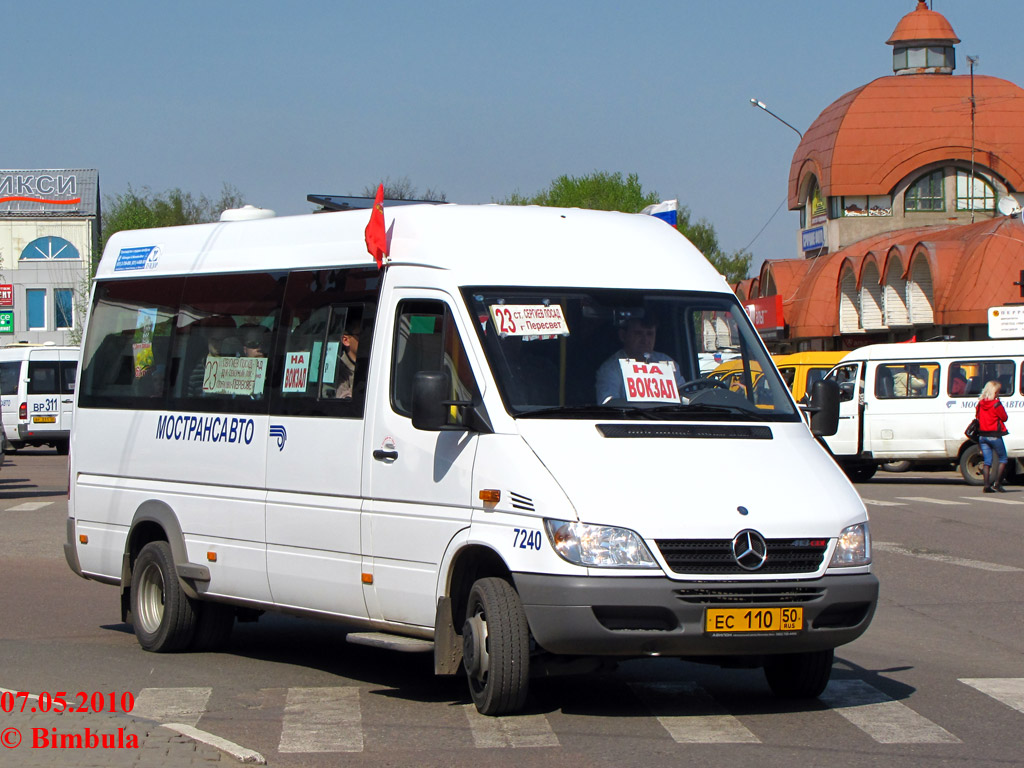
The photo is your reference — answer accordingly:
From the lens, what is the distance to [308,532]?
26.8ft

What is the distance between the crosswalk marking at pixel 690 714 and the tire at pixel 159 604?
9.69ft

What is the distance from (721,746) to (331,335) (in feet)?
10.6

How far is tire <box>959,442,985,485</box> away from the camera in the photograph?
25.9 meters

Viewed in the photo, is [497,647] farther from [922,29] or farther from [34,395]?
[922,29]

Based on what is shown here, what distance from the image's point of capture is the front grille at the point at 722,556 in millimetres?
6590

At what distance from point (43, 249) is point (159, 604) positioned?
7067 cm

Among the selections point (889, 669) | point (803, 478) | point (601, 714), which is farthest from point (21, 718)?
point (889, 669)

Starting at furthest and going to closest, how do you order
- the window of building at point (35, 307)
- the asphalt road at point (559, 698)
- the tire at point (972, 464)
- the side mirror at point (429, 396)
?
the window of building at point (35, 307) → the tire at point (972, 464) → the side mirror at point (429, 396) → the asphalt road at point (559, 698)

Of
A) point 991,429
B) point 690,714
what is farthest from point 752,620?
point 991,429

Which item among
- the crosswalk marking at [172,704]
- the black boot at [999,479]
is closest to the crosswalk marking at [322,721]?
the crosswalk marking at [172,704]

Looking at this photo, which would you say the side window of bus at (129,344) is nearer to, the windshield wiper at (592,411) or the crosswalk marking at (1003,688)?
the windshield wiper at (592,411)

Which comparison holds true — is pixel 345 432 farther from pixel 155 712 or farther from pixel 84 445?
pixel 84 445

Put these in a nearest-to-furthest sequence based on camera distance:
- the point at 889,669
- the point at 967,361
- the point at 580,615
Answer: the point at 580,615 → the point at 889,669 → the point at 967,361

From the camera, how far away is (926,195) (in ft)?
176
